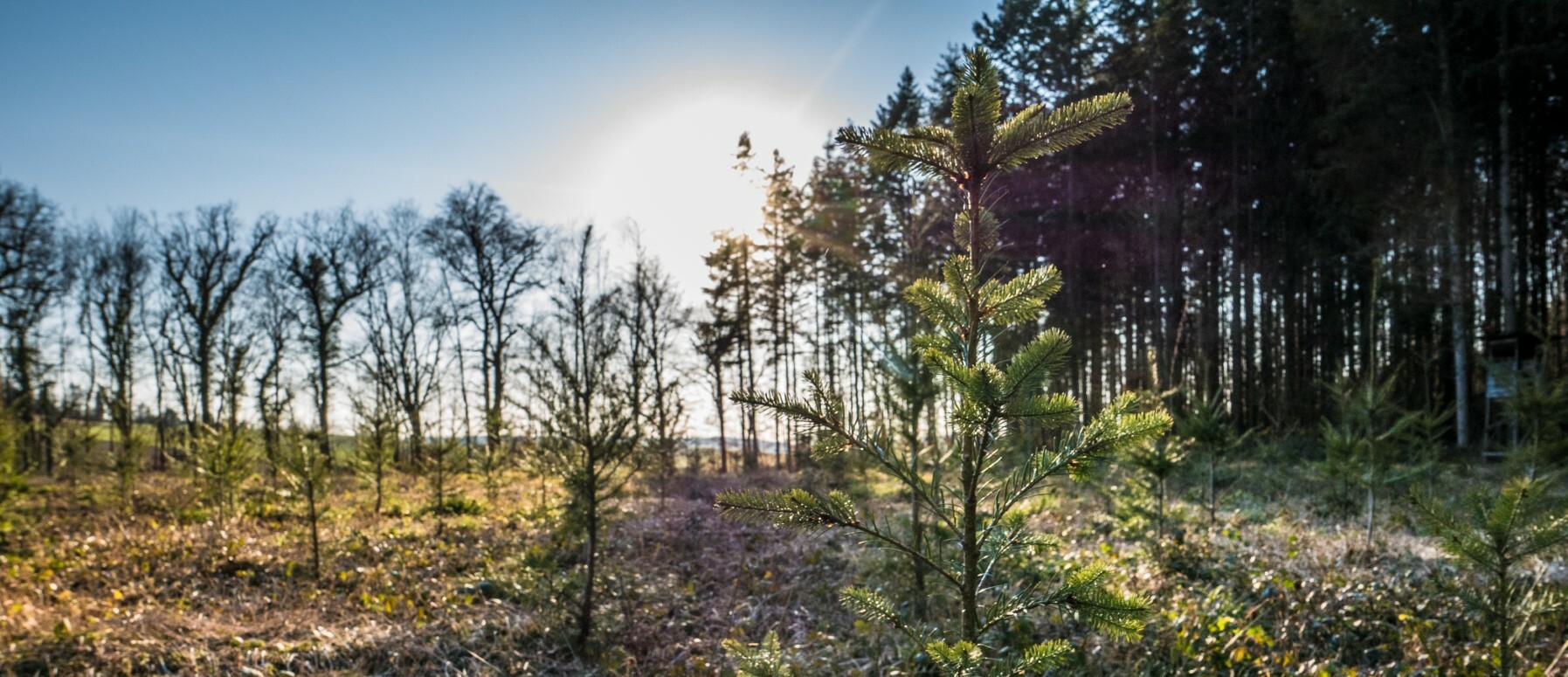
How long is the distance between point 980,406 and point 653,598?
19.1ft

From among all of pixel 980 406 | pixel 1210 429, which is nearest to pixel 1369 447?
pixel 1210 429

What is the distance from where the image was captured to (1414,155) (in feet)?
46.3

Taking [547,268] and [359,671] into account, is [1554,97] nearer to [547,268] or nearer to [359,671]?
[359,671]

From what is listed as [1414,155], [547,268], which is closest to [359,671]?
[547,268]

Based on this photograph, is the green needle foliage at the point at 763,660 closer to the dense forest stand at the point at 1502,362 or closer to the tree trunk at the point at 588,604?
the tree trunk at the point at 588,604

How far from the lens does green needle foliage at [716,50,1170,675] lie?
1.62 m

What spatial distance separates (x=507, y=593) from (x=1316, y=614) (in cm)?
673

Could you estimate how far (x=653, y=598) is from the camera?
262 inches

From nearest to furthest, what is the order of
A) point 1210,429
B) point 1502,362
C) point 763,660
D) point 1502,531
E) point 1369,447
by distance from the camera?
point 763,660 < point 1502,531 < point 1210,429 < point 1369,447 < point 1502,362

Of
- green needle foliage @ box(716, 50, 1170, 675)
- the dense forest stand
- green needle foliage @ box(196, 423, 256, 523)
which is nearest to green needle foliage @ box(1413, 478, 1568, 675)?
green needle foliage @ box(716, 50, 1170, 675)

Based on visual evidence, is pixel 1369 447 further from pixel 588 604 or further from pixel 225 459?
pixel 225 459

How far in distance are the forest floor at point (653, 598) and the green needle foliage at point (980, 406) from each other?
148cm

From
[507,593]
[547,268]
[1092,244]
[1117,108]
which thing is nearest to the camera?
[1117,108]

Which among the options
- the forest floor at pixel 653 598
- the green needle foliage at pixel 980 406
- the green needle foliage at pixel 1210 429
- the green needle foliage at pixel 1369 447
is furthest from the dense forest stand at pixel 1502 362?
the green needle foliage at pixel 980 406
